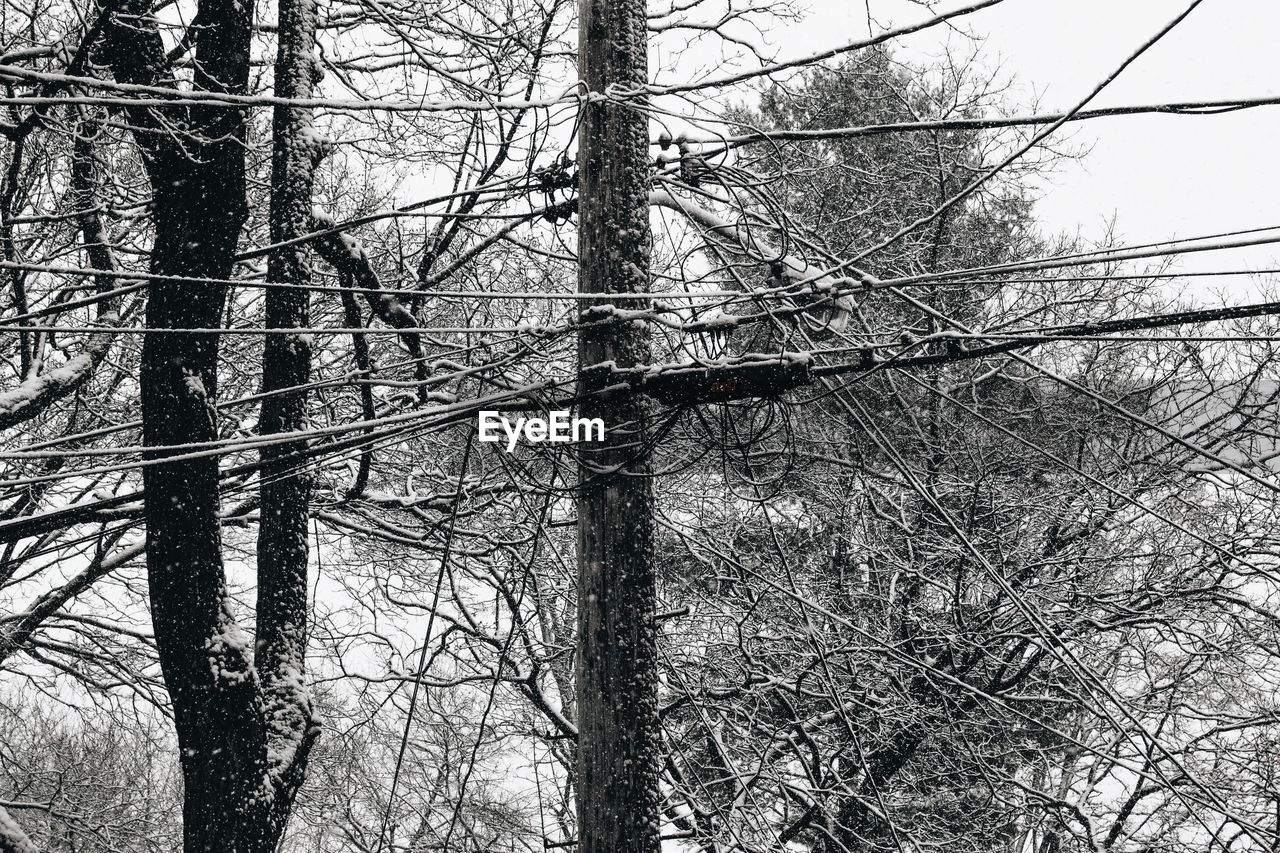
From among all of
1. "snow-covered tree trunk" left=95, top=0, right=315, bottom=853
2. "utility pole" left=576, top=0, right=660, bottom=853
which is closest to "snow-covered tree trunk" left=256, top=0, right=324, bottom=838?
"snow-covered tree trunk" left=95, top=0, right=315, bottom=853

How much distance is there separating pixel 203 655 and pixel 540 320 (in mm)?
4885

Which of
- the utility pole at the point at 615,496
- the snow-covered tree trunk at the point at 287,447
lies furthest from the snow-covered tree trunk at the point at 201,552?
the utility pole at the point at 615,496

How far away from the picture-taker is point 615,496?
374cm

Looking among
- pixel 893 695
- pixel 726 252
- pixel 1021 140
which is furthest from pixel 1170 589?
pixel 726 252

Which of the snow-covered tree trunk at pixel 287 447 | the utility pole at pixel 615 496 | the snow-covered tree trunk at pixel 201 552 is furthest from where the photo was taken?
the snow-covered tree trunk at pixel 287 447

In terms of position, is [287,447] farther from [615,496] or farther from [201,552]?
[615,496]

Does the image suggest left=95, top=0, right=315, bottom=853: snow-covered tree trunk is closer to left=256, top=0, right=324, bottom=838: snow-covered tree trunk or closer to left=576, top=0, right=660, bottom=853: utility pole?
left=256, top=0, right=324, bottom=838: snow-covered tree trunk

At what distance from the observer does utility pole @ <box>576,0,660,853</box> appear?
3.59m

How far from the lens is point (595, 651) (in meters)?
3.66

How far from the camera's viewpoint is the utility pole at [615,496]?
11.8 feet

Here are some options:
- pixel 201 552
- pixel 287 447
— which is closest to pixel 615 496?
pixel 201 552

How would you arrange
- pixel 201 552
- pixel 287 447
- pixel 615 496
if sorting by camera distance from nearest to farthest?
pixel 615 496 → pixel 201 552 → pixel 287 447

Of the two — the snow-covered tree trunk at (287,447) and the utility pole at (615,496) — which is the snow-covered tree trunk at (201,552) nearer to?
the snow-covered tree trunk at (287,447)

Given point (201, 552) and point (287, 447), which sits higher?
point (287, 447)
